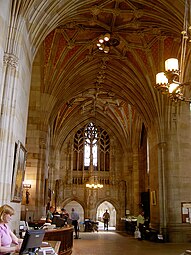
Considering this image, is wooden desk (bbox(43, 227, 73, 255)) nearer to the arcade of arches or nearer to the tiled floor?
the tiled floor

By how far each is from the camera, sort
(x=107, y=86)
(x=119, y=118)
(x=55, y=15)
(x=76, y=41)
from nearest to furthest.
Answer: (x=55, y=15) → (x=76, y=41) → (x=107, y=86) → (x=119, y=118)

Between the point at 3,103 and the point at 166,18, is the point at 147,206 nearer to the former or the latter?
the point at 166,18

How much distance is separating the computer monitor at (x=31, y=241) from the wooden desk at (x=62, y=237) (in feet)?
13.1

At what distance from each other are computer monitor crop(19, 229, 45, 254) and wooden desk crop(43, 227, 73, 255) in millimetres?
3985

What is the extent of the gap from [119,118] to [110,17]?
11.0 metres

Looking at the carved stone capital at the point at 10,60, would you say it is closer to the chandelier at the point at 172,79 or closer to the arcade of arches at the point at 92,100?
the arcade of arches at the point at 92,100

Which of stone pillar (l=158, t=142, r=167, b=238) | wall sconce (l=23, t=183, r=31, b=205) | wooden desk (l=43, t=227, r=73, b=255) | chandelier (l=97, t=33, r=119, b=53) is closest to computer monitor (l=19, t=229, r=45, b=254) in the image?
wooden desk (l=43, t=227, r=73, b=255)

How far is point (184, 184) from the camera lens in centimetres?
1327

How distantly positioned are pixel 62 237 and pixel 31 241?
16.8 feet

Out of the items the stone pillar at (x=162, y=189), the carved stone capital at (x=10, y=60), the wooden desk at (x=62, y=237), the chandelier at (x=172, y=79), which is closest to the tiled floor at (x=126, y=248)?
the wooden desk at (x=62, y=237)

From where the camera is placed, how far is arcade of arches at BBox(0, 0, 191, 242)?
22.8 feet

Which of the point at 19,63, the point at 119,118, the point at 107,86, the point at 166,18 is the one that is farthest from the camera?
the point at 119,118

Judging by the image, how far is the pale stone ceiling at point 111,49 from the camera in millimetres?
9039

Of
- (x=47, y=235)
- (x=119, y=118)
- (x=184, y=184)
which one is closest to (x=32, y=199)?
(x=47, y=235)
